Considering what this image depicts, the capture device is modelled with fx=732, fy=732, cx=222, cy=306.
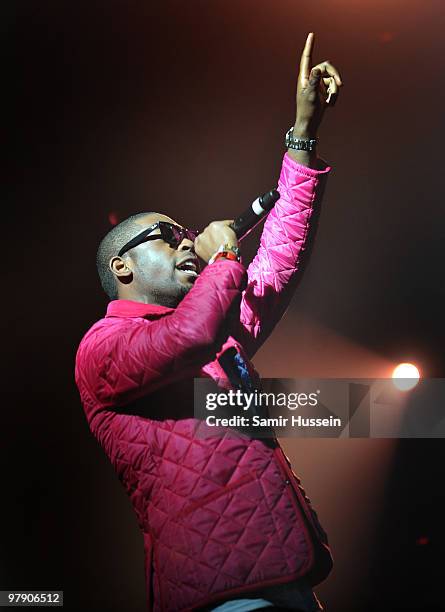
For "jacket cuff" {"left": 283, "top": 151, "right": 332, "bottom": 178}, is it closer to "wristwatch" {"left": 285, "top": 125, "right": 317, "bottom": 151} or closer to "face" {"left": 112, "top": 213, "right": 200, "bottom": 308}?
"wristwatch" {"left": 285, "top": 125, "right": 317, "bottom": 151}

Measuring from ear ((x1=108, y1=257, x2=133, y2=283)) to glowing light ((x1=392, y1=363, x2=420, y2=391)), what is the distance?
0.84 meters

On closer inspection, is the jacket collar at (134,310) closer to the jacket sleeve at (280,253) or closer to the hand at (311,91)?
the jacket sleeve at (280,253)

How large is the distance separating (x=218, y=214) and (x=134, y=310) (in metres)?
0.56

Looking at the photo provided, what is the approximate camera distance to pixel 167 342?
162cm

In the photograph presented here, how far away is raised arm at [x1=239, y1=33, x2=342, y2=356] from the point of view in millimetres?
1935

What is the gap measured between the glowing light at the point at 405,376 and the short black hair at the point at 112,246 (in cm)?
86

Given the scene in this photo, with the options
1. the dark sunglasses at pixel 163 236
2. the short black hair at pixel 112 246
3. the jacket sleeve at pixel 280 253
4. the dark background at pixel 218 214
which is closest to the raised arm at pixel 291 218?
the jacket sleeve at pixel 280 253

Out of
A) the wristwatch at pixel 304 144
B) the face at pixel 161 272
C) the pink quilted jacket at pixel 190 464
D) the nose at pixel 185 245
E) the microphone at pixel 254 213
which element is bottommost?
the pink quilted jacket at pixel 190 464

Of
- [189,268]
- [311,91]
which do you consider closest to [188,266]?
[189,268]

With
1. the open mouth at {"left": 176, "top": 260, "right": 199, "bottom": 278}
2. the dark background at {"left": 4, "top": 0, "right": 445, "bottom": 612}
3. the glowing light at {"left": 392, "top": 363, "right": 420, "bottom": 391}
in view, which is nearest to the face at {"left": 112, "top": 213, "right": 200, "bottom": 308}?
the open mouth at {"left": 176, "top": 260, "right": 199, "bottom": 278}

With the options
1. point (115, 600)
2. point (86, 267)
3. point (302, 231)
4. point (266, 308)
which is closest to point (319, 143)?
point (302, 231)

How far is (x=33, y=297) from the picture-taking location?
2.32 m

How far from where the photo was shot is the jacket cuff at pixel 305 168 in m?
1.95

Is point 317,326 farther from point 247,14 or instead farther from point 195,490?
point 247,14
